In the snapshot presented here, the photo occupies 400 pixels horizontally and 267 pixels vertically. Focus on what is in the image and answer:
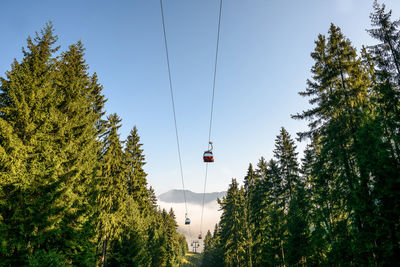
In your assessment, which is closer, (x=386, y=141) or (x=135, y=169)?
(x=386, y=141)

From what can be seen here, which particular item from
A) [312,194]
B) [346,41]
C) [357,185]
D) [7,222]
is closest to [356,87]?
[346,41]

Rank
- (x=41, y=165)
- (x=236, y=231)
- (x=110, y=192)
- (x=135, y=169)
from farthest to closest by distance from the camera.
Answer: (x=236, y=231)
(x=135, y=169)
(x=110, y=192)
(x=41, y=165)

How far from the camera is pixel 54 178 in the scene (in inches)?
445

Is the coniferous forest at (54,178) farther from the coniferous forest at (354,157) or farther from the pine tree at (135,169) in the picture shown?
the coniferous forest at (354,157)

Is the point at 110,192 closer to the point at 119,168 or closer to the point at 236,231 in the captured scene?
the point at 119,168

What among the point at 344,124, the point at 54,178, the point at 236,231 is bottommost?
the point at 236,231

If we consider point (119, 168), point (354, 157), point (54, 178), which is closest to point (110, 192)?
point (119, 168)

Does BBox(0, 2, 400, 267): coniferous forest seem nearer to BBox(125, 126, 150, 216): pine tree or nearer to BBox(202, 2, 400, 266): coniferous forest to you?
BBox(202, 2, 400, 266): coniferous forest

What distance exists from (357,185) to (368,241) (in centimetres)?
313

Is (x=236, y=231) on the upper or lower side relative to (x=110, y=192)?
lower

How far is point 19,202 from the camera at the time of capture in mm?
10016

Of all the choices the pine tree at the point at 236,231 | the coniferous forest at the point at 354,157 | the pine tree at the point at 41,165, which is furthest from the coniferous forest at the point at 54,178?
the pine tree at the point at 236,231

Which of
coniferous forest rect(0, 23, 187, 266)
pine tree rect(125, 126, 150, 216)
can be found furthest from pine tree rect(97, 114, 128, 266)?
pine tree rect(125, 126, 150, 216)

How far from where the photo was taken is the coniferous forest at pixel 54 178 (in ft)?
32.8
